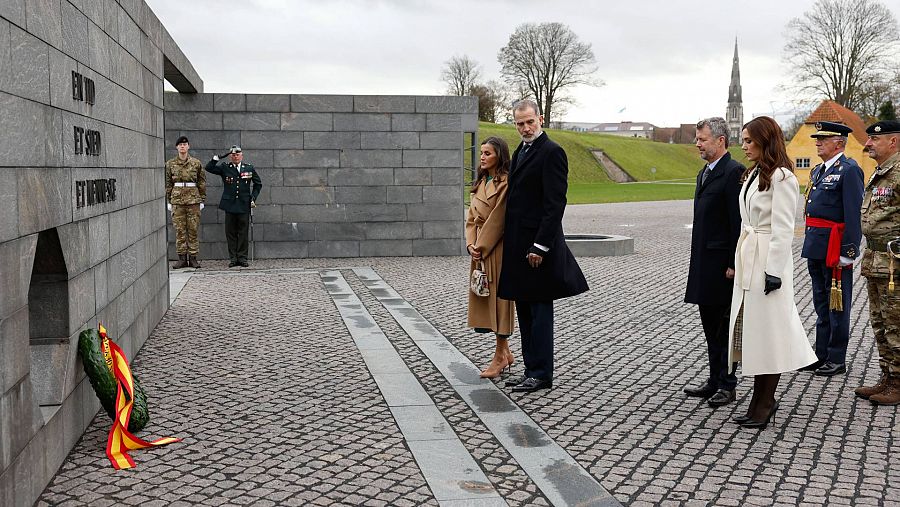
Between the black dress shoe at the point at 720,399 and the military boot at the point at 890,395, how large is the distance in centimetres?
97

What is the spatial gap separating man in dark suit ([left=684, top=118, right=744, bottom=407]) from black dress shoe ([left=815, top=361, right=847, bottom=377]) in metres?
1.26

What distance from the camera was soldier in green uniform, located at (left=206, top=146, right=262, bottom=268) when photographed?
1523cm

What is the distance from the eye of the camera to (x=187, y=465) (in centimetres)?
513

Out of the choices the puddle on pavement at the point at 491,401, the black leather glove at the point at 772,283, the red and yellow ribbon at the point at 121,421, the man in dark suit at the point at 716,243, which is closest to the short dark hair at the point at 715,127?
the man in dark suit at the point at 716,243

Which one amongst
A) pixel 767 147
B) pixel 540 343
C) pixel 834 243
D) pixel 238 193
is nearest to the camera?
pixel 767 147

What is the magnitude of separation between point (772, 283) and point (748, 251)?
27 cm

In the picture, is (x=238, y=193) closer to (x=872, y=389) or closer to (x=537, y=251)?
(x=537, y=251)

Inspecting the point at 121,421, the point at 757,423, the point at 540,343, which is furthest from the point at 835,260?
the point at 121,421

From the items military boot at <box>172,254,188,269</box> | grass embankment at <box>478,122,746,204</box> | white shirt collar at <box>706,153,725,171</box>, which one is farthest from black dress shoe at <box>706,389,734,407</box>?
grass embankment at <box>478,122,746,204</box>

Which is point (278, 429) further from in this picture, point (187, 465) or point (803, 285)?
point (803, 285)

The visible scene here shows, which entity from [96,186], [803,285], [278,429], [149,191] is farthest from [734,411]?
[803,285]

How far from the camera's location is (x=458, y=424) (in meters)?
5.95

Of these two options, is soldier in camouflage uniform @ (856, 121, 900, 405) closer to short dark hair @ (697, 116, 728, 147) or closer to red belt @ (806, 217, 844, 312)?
red belt @ (806, 217, 844, 312)

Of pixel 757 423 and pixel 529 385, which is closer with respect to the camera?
pixel 757 423
